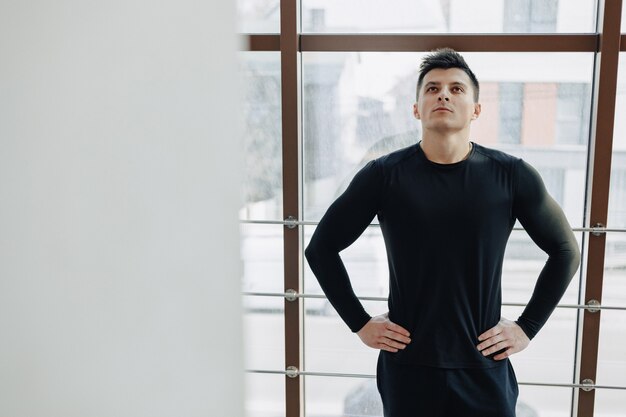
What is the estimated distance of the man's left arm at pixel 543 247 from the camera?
4.31 ft

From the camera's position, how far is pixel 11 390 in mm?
156

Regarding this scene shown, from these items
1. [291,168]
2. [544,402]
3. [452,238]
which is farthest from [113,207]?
[544,402]

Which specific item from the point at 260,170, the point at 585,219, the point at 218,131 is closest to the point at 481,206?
the point at 585,219

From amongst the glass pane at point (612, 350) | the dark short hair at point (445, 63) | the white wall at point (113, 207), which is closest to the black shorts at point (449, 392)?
the glass pane at point (612, 350)

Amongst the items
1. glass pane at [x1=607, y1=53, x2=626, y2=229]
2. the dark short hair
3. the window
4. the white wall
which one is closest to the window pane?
glass pane at [x1=607, y1=53, x2=626, y2=229]

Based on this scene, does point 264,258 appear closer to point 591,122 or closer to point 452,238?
point 452,238

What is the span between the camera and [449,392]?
4.19 ft

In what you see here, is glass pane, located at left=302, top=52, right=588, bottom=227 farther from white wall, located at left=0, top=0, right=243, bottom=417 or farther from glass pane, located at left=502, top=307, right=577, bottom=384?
white wall, located at left=0, top=0, right=243, bottom=417

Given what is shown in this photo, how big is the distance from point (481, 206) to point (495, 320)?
0.26 m

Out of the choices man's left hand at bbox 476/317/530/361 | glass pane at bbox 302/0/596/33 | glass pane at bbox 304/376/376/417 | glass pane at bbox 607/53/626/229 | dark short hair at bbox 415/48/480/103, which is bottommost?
glass pane at bbox 304/376/376/417

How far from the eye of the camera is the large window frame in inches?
61.0

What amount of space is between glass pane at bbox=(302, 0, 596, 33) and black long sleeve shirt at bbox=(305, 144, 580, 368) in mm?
458

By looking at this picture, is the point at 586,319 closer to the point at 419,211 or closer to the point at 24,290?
the point at 419,211

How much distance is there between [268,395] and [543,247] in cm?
92
